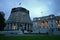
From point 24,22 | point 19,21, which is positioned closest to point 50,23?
point 24,22

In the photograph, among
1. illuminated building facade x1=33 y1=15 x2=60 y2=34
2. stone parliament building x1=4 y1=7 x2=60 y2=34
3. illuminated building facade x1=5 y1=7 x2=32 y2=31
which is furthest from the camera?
illuminated building facade x1=5 y1=7 x2=32 y2=31

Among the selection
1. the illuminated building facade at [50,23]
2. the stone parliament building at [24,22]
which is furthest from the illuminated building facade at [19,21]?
the illuminated building facade at [50,23]

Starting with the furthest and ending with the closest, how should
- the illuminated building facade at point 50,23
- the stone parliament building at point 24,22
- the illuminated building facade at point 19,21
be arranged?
1. the illuminated building facade at point 19,21
2. the stone parliament building at point 24,22
3. the illuminated building facade at point 50,23

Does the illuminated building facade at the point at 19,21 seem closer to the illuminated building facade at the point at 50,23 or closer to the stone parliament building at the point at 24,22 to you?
the stone parliament building at the point at 24,22

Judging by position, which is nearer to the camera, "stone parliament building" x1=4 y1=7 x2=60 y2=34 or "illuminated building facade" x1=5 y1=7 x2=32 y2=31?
"stone parliament building" x1=4 y1=7 x2=60 y2=34

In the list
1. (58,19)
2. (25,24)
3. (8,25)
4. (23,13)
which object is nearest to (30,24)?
(25,24)

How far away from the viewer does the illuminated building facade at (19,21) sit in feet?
331

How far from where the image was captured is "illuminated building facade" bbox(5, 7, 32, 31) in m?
101

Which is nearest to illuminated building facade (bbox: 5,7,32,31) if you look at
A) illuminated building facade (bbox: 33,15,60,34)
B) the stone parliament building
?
the stone parliament building

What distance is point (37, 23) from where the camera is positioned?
103m

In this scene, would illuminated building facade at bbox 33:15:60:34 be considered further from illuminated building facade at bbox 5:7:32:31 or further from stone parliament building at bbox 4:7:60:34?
illuminated building facade at bbox 5:7:32:31

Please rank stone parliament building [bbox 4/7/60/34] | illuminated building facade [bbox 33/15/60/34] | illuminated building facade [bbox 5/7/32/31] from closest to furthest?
1. illuminated building facade [bbox 33/15/60/34]
2. stone parliament building [bbox 4/7/60/34]
3. illuminated building facade [bbox 5/7/32/31]

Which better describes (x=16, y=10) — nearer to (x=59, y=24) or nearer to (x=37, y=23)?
(x=37, y=23)

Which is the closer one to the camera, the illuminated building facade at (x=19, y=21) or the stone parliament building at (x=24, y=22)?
the stone parliament building at (x=24, y=22)
